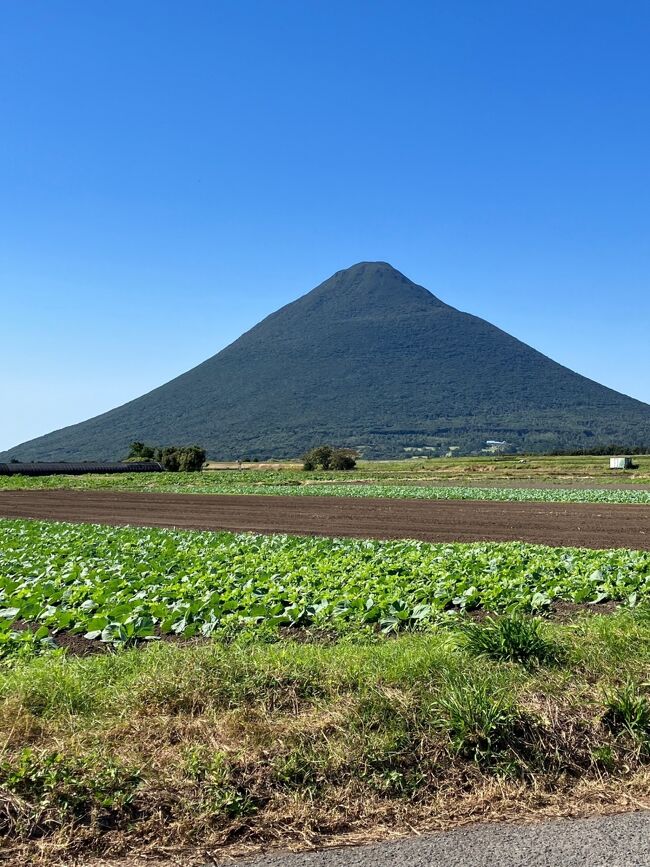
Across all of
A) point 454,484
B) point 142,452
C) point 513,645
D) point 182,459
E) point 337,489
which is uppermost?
→ point 142,452

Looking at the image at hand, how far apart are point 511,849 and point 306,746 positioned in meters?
1.50

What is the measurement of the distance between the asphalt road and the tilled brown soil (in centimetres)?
1595

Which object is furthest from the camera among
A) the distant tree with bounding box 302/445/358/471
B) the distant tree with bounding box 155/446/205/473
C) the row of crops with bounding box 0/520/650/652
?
the distant tree with bounding box 302/445/358/471

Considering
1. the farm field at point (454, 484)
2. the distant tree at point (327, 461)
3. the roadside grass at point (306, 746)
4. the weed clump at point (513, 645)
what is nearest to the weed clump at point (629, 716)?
the roadside grass at point (306, 746)

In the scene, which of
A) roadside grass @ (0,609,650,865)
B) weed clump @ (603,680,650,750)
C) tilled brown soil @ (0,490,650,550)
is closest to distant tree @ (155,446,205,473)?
tilled brown soil @ (0,490,650,550)

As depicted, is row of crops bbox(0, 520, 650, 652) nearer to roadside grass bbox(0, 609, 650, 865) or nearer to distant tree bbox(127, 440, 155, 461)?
roadside grass bbox(0, 609, 650, 865)

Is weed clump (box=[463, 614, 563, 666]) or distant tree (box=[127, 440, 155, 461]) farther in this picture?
distant tree (box=[127, 440, 155, 461])

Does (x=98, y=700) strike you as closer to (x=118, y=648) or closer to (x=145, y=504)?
(x=118, y=648)

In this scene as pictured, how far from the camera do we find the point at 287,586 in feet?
35.9

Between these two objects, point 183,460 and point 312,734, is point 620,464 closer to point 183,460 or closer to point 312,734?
point 183,460

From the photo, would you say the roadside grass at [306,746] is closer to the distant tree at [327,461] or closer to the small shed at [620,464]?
the small shed at [620,464]

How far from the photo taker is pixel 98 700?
5910mm

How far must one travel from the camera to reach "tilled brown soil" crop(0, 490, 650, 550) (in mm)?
23219

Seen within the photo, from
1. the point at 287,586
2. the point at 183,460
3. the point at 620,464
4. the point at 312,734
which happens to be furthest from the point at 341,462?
the point at 312,734
